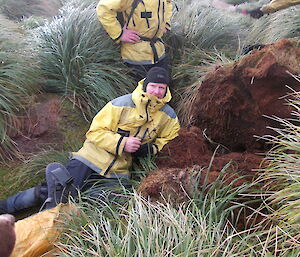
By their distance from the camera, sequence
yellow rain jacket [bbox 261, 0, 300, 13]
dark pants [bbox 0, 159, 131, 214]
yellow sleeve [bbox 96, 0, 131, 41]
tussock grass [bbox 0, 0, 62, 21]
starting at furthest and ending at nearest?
tussock grass [bbox 0, 0, 62, 21] → yellow rain jacket [bbox 261, 0, 300, 13] → yellow sleeve [bbox 96, 0, 131, 41] → dark pants [bbox 0, 159, 131, 214]

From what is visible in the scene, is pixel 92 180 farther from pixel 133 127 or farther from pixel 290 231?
pixel 290 231

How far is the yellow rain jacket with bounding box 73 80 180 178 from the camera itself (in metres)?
4.39

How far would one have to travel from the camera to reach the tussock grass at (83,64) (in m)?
5.79

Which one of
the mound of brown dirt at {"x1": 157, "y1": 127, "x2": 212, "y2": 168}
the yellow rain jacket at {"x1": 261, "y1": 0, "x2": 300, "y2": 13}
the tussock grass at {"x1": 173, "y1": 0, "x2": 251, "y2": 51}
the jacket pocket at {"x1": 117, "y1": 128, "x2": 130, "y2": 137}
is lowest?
the mound of brown dirt at {"x1": 157, "y1": 127, "x2": 212, "y2": 168}

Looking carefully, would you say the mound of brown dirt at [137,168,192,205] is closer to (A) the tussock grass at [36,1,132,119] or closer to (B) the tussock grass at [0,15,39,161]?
(B) the tussock grass at [0,15,39,161]

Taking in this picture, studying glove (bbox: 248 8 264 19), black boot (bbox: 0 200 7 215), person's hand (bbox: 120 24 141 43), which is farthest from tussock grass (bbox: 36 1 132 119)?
glove (bbox: 248 8 264 19)

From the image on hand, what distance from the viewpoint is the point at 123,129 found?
4.50m

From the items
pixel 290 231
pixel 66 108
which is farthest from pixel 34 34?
pixel 290 231

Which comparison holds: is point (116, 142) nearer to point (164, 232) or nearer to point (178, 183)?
point (178, 183)

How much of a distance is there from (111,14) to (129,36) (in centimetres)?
36

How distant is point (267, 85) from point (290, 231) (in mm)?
1692

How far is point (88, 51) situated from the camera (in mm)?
6043

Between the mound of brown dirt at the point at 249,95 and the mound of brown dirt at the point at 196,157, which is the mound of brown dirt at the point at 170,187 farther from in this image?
the mound of brown dirt at the point at 249,95

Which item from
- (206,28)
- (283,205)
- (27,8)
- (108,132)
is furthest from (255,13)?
(283,205)
